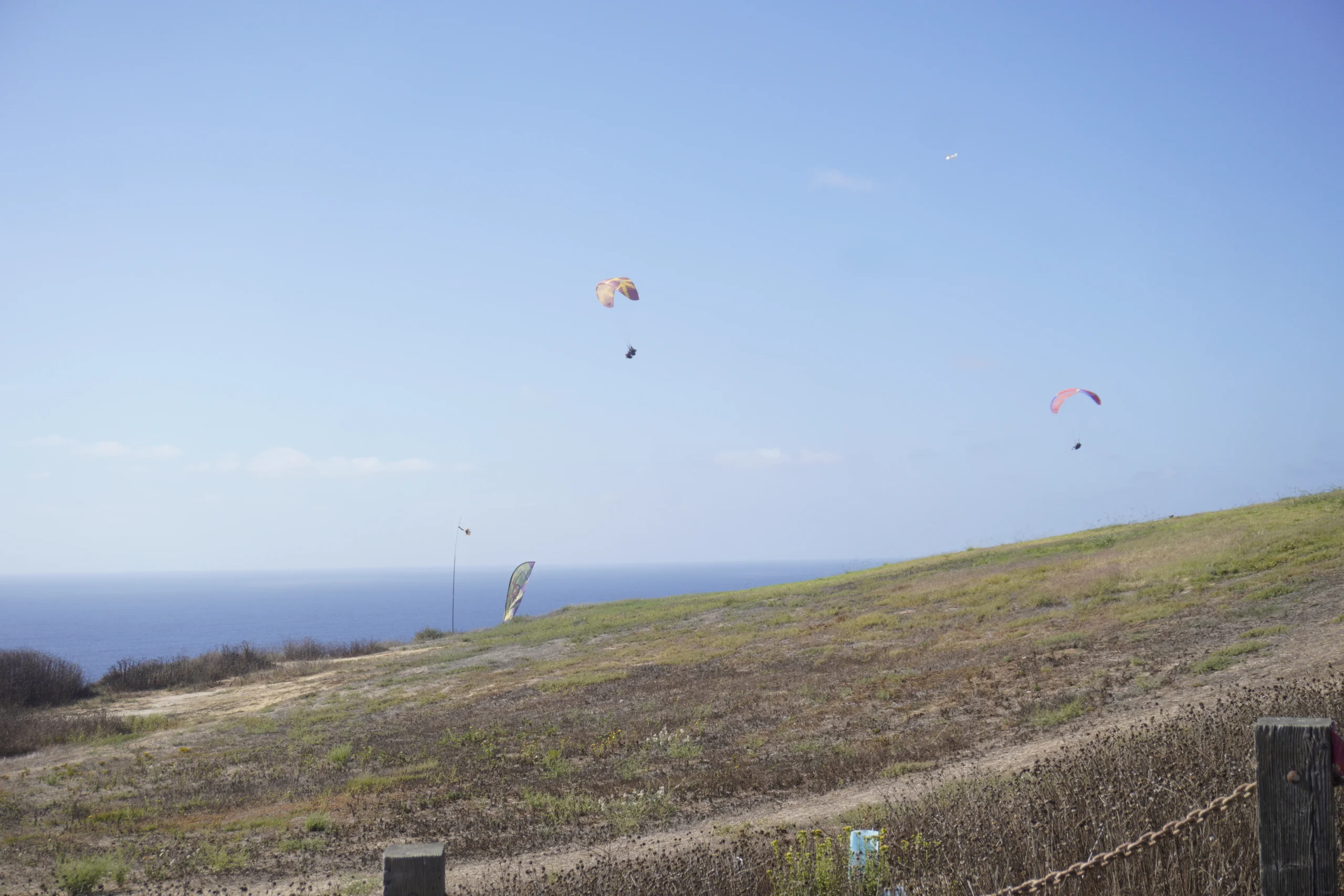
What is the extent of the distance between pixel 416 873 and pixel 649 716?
744 inches

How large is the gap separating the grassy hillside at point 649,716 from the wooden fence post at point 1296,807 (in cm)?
973

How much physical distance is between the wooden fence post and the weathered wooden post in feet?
11.6

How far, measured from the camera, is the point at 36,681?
33.1 metres

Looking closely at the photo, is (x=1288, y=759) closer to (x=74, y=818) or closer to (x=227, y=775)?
(x=74, y=818)

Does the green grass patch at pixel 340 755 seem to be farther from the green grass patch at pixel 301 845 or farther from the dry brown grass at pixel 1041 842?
the dry brown grass at pixel 1041 842

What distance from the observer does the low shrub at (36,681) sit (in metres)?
31.8

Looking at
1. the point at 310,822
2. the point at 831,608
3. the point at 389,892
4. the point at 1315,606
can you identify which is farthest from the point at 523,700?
the point at 389,892

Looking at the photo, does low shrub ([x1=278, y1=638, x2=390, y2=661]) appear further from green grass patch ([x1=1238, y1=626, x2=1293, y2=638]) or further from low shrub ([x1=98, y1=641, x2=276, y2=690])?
green grass patch ([x1=1238, y1=626, x2=1293, y2=638])

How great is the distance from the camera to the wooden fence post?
3592mm

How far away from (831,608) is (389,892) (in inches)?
1474

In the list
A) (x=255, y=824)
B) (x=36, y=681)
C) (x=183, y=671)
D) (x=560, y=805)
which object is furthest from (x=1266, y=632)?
(x=183, y=671)

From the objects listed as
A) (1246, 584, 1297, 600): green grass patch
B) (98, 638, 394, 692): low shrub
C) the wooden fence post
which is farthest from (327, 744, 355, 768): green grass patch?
(1246, 584, 1297, 600): green grass patch

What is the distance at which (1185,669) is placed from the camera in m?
16.8

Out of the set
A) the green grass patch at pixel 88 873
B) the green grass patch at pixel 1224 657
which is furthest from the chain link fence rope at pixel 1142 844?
→ the green grass patch at pixel 1224 657
